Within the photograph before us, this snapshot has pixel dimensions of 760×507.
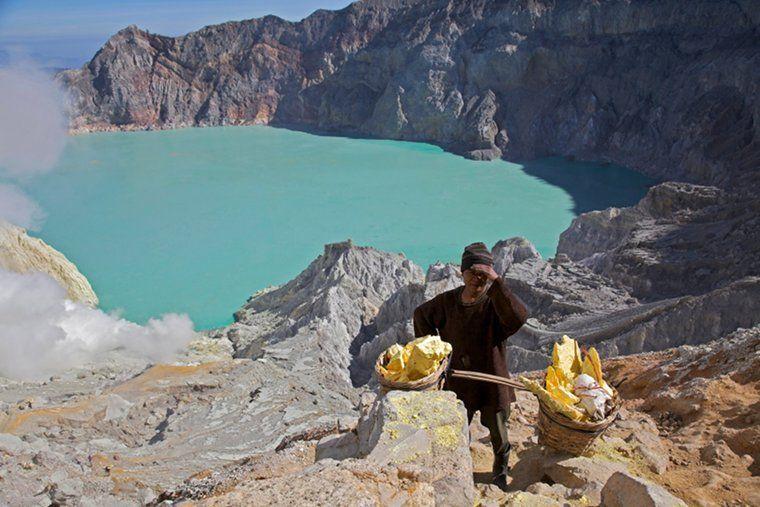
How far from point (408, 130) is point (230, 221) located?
16898mm

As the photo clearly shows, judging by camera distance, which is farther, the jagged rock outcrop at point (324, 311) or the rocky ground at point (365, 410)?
the jagged rock outcrop at point (324, 311)

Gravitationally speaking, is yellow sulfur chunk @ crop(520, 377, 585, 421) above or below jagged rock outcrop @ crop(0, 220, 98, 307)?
above

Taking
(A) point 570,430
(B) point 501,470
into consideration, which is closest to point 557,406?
(A) point 570,430

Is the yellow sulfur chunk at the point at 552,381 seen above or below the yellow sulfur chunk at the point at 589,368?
below

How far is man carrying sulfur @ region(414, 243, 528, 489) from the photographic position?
3.19 meters

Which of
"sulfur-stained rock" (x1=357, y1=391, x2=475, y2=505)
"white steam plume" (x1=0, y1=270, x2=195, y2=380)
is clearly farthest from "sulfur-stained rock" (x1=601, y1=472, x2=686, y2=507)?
"white steam plume" (x1=0, y1=270, x2=195, y2=380)

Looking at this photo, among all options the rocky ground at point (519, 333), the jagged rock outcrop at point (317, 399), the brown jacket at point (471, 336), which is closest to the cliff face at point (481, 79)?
the rocky ground at point (519, 333)

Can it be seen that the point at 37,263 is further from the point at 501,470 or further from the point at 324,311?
the point at 501,470

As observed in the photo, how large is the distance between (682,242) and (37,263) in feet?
47.9

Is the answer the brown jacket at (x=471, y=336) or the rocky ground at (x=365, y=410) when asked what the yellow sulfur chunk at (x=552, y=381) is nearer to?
the brown jacket at (x=471, y=336)

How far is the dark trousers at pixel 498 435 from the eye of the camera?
10.8 ft

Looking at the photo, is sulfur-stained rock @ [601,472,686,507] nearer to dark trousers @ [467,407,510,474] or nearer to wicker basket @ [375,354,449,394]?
dark trousers @ [467,407,510,474]

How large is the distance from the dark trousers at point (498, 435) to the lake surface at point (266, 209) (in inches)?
468

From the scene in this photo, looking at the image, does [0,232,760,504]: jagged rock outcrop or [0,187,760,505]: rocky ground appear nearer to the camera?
[0,187,760,505]: rocky ground
